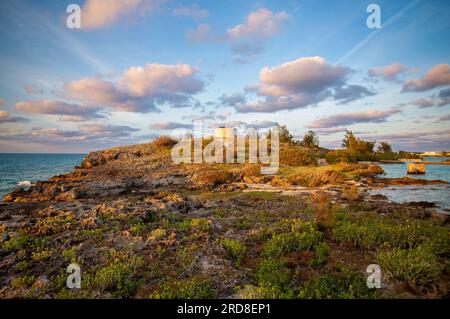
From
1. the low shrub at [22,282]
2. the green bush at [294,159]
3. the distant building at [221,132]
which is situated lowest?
the low shrub at [22,282]

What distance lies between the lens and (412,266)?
6.53m

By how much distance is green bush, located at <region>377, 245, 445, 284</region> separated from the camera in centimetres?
640

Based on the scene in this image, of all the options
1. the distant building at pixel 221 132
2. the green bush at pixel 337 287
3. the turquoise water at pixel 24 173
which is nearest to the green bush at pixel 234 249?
the green bush at pixel 337 287

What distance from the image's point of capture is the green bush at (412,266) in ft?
21.0

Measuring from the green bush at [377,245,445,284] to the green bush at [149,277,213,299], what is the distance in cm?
492

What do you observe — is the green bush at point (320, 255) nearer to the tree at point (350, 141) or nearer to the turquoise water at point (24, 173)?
the turquoise water at point (24, 173)

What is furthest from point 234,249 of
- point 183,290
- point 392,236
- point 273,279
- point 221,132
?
point 221,132

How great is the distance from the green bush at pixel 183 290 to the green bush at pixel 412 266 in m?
4.92

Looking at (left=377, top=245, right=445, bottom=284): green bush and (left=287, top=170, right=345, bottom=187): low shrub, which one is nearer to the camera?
(left=377, top=245, right=445, bottom=284): green bush

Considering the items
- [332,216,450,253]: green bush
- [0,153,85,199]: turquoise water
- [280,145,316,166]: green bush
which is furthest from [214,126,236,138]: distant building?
[332,216,450,253]: green bush

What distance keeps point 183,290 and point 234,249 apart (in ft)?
9.35

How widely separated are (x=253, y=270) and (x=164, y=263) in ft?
8.76

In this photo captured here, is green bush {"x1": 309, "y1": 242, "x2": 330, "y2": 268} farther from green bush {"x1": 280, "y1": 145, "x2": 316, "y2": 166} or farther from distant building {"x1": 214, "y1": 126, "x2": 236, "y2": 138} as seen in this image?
distant building {"x1": 214, "y1": 126, "x2": 236, "y2": 138}

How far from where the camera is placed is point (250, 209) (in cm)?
1495
